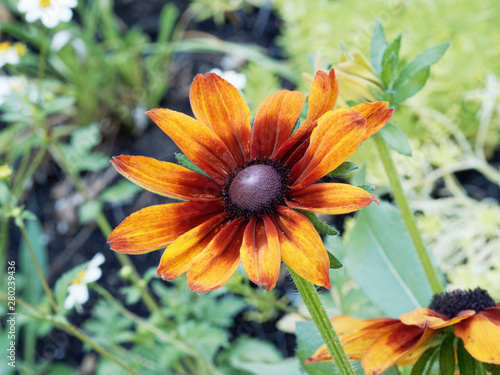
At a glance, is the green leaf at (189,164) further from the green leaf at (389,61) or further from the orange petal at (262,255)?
the green leaf at (389,61)

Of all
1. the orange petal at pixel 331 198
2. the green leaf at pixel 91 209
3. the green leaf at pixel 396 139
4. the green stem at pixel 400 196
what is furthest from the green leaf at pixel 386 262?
the green leaf at pixel 91 209

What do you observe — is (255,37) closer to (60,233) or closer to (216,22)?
(216,22)

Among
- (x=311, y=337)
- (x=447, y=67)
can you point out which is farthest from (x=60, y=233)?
(x=311, y=337)

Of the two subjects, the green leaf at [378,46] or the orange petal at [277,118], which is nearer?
the orange petal at [277,118]

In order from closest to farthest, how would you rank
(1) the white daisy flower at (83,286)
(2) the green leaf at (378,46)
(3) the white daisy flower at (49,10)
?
(2) the green leaf at (378,46) → (1) the white daisy flower at (83,286) → (3) the white daisy flower at (49,10)

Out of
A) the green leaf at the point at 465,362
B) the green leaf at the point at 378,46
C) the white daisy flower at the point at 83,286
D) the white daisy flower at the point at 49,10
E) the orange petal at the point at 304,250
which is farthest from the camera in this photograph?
the white daisy flower at the point at 49,10

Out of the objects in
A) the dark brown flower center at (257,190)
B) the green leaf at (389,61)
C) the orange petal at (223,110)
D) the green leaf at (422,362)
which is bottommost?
the green leaf at (422,362)

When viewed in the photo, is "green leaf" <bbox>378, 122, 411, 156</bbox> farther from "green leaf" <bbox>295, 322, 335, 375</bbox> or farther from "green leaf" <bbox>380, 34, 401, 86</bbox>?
"green leaf" <bbox>295, 322, 335, 375</bbox>

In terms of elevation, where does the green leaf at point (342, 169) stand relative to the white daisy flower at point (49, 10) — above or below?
below
